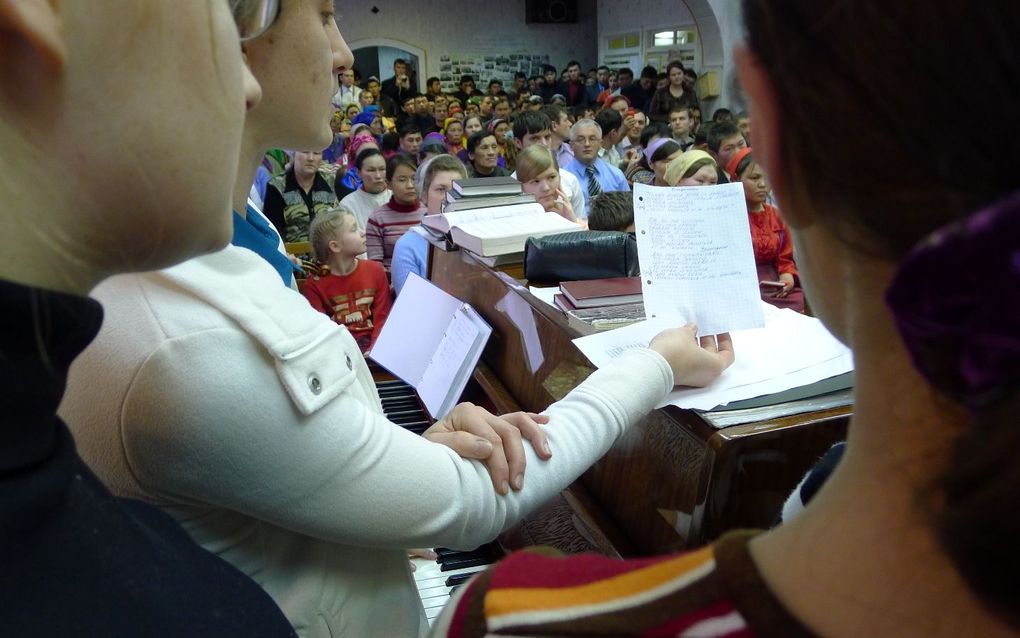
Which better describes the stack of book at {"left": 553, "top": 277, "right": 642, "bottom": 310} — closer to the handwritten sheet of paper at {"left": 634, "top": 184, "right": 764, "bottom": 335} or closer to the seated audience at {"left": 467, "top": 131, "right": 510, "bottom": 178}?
the handwritten sheet of paper at {"left": 634, "top": 184, "right": 764, "bottom": 335}

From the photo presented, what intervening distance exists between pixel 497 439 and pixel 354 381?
0.63 feet

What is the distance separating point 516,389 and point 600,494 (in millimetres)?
340

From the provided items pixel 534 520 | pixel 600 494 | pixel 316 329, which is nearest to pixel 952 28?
pixel 316 329

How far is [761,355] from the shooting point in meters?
1.06

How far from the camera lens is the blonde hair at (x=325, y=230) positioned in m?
3.19

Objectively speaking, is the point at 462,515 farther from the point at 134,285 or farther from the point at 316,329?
the point at 134,285

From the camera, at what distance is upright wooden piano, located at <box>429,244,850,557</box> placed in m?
0.92

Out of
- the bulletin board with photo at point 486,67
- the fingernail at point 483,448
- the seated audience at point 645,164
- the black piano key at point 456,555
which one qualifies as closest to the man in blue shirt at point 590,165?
the seated audience at point 645,164

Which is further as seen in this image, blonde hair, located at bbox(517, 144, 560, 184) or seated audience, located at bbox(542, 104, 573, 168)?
seated audience, located at bbox(542, 104, 573, 168)

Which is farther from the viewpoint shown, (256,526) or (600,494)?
(600,494)

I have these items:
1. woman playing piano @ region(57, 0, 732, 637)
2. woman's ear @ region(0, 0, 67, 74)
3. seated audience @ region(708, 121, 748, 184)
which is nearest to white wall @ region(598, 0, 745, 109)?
seated audience @ region(708, 121, 748, 184)

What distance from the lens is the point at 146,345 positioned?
63 centimetres

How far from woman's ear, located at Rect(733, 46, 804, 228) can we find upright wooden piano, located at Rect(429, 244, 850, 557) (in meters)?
0.54

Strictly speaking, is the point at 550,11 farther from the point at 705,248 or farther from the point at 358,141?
the point at 705,248
